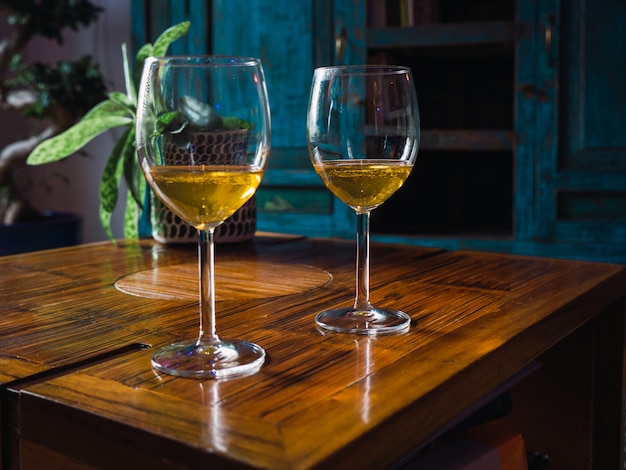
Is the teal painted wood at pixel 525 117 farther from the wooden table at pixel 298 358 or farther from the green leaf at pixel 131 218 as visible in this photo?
the green leaf at pixel 131 218

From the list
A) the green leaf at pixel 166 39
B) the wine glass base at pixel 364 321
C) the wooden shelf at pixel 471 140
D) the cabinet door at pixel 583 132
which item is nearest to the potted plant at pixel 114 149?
the green leaf at pixel 166 39

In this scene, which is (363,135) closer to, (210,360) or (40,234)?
(210,360)

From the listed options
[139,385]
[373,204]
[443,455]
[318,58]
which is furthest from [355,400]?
[318,58]

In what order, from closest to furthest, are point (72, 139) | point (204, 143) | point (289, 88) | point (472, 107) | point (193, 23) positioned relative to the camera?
1. point (204, 143)
2. point (72, 139)
3. point (289, 88)
4. point (193, 23)
5. point (472, 107)

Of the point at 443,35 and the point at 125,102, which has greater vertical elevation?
the point at 443,35

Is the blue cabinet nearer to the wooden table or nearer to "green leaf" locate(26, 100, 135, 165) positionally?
the wooden table

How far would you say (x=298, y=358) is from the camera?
59 cm

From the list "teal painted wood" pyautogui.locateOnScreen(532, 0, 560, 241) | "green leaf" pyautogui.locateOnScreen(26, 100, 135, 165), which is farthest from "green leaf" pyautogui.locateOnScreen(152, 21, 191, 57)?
"teal painted wood" pyautogui.locateOnScreen(532, 0, 560, 241)

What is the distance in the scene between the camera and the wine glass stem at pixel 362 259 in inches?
27.5

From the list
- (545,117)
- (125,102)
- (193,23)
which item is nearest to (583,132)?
(545,117)

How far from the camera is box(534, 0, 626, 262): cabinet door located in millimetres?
2223

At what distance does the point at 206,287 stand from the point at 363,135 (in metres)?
0.21

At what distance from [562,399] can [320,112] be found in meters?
0.56

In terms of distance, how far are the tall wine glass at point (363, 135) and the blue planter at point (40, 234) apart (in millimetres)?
2082
